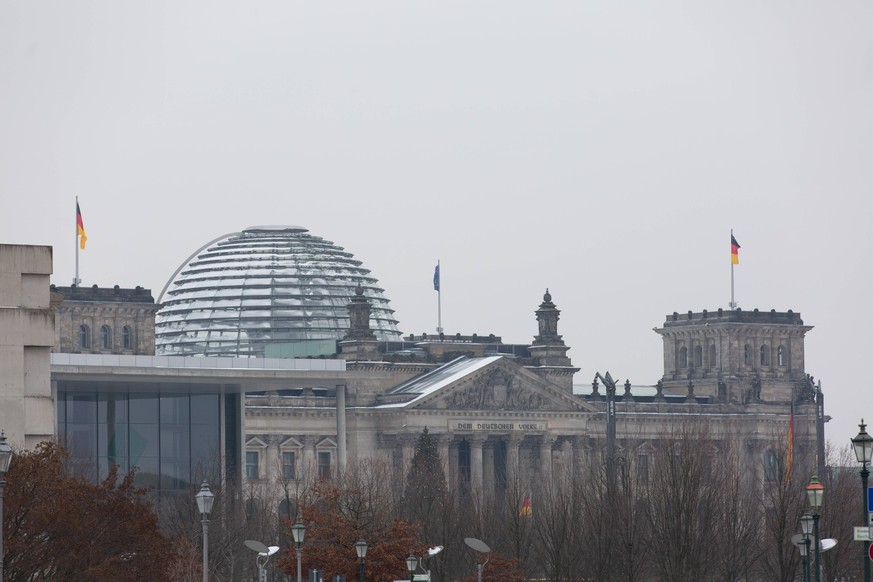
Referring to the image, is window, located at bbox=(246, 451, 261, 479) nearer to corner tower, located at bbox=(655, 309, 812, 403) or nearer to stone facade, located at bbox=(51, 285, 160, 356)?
stone facade, located at bbox=(51, 285, 160, 356)

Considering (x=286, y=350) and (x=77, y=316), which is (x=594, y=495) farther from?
(x=286, y=350)

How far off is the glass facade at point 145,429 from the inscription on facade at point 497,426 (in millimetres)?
66388

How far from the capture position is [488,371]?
557 ft

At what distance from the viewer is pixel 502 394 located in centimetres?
17200

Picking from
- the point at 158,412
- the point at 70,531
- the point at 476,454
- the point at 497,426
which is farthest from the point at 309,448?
the point at 70,531

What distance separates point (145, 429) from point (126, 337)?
6797cm

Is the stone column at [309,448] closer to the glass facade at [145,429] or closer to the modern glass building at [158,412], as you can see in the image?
the modern glass building at [158,412]

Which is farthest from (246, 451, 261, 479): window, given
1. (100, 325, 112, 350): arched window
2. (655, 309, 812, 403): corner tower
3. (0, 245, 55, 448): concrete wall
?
(0, 245, 55, 448): concrete wall

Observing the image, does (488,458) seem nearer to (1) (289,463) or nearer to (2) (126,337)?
(1) (289,463)

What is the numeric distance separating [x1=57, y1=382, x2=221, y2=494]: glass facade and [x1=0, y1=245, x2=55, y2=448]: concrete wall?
2353 centimetres

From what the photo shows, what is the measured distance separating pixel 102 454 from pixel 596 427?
86601 millimetres

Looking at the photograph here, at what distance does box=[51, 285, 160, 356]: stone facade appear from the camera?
167 metres

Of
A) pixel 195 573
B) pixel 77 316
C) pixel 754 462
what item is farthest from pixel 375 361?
pixel 195 573

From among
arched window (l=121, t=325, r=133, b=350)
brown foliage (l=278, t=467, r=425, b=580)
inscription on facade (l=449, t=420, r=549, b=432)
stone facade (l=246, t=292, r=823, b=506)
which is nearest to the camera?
brown foliage (l=278, t=467, r=425, b=580)
